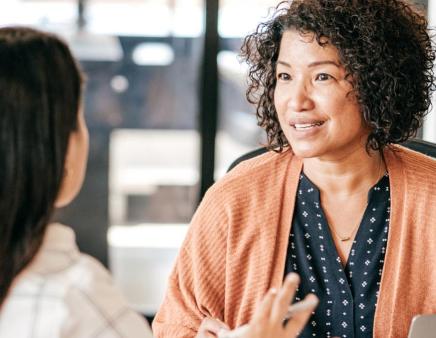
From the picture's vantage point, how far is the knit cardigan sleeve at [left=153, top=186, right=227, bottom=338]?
1.85m

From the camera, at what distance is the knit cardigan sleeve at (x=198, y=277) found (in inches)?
72.7

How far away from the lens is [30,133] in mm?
1110

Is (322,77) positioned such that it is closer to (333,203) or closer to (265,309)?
(333,203)

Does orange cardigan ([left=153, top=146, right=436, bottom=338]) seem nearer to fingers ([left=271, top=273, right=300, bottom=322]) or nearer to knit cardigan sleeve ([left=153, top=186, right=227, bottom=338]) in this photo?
knit cardigan sleeve ([left=153, top=186, right=227, bottom=338])

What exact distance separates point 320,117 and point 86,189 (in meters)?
2.22

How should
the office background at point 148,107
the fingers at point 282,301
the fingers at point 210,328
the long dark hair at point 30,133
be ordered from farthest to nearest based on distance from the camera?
the office background at point 148,107 < the fingers at point 210,328 < the fingers at point 282,301 < the long dark hair at point 30,133

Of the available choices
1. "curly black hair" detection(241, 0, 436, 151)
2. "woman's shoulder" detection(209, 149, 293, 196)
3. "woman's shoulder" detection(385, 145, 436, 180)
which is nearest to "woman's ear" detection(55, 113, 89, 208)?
"woman's shoulder" detection(209, 149, 293, 196)

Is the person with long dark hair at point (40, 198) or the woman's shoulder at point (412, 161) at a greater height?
the person with long dark hair at point (40, 198)

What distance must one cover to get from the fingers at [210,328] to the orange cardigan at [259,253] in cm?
6

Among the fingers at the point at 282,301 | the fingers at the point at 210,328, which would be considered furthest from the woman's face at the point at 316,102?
the fingers at the point at 282,301

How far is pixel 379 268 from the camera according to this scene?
186 cm

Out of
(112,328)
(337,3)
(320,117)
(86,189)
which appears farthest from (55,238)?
(86,189)

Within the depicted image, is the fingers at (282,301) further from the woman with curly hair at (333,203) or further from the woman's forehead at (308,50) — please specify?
the woman's forehead at (308,50)

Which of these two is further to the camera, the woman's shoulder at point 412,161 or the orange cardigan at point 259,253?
the woman's shoulder at point 412,161
